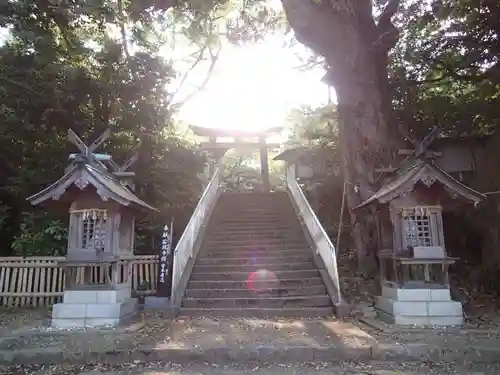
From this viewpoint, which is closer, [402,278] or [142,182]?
[402,278]

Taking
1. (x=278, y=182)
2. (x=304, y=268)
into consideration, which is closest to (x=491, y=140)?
(x=304, y=268)

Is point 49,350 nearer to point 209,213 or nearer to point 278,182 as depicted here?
point 209,213

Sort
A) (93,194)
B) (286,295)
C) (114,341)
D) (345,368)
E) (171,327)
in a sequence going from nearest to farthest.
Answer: (345,368), (114,341), (171,327), (93,194), (286,295)

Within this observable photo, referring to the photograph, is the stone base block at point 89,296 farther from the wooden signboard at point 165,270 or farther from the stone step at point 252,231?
the stone step at point 252,231

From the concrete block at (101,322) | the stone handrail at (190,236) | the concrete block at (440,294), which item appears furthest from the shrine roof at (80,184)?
the concrete block at (440,294)

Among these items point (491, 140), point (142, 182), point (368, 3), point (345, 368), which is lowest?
point (345, 368)

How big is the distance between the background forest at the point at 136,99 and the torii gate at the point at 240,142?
26.2ft

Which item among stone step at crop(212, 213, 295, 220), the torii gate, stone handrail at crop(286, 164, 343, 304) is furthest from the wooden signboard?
the torii gate

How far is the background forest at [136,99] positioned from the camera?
1059cm

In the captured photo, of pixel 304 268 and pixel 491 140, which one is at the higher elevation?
pixel 491 140

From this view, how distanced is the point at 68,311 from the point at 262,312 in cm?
376

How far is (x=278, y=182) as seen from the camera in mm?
28281

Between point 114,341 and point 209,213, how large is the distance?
7.49 m

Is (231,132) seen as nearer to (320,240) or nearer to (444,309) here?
(320,240)
